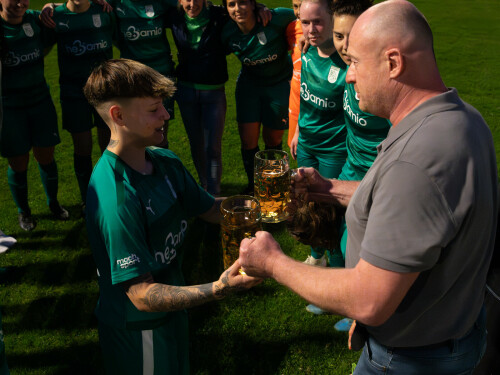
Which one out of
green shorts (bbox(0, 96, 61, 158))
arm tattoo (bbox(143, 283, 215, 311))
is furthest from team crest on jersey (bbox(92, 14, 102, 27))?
arm tattoo (bbox(143, 283, 215, 311))

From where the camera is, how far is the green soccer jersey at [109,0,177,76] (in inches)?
220

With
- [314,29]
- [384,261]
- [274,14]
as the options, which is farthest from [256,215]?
[274,14]

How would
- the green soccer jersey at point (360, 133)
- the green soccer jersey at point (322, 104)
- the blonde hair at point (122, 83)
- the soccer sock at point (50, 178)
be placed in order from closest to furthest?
the blonde hair at point (122, 83) < the green soccer jersey at point (360, 133) < the green soccer jersey at point (322, 104) < the soccer sock at point (50, 178)

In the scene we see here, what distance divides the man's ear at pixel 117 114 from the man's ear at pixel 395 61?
131 centimetres

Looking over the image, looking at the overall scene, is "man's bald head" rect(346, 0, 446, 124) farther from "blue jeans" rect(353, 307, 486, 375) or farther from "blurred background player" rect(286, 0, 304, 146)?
"blurred background player" rect(286, 0, 304, 146)

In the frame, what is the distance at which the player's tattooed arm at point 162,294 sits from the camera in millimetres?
2371

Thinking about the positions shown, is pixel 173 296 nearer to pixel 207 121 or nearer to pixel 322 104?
pixel 322 104

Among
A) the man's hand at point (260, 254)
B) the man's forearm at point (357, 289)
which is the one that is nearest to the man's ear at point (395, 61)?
the man's forearm at point (357, 289)

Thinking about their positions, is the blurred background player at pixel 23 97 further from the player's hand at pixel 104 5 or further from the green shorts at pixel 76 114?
the player's hand at pixel 104 5

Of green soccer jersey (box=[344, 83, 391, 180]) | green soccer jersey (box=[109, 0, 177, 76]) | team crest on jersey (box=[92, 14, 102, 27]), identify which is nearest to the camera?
green soccer jersey (box=[344, 83, 391, 180])

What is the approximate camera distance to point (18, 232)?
5.73 meters

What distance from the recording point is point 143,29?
560cm

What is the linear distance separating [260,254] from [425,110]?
85cm

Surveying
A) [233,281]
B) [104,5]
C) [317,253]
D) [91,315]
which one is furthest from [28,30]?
[233,281]
